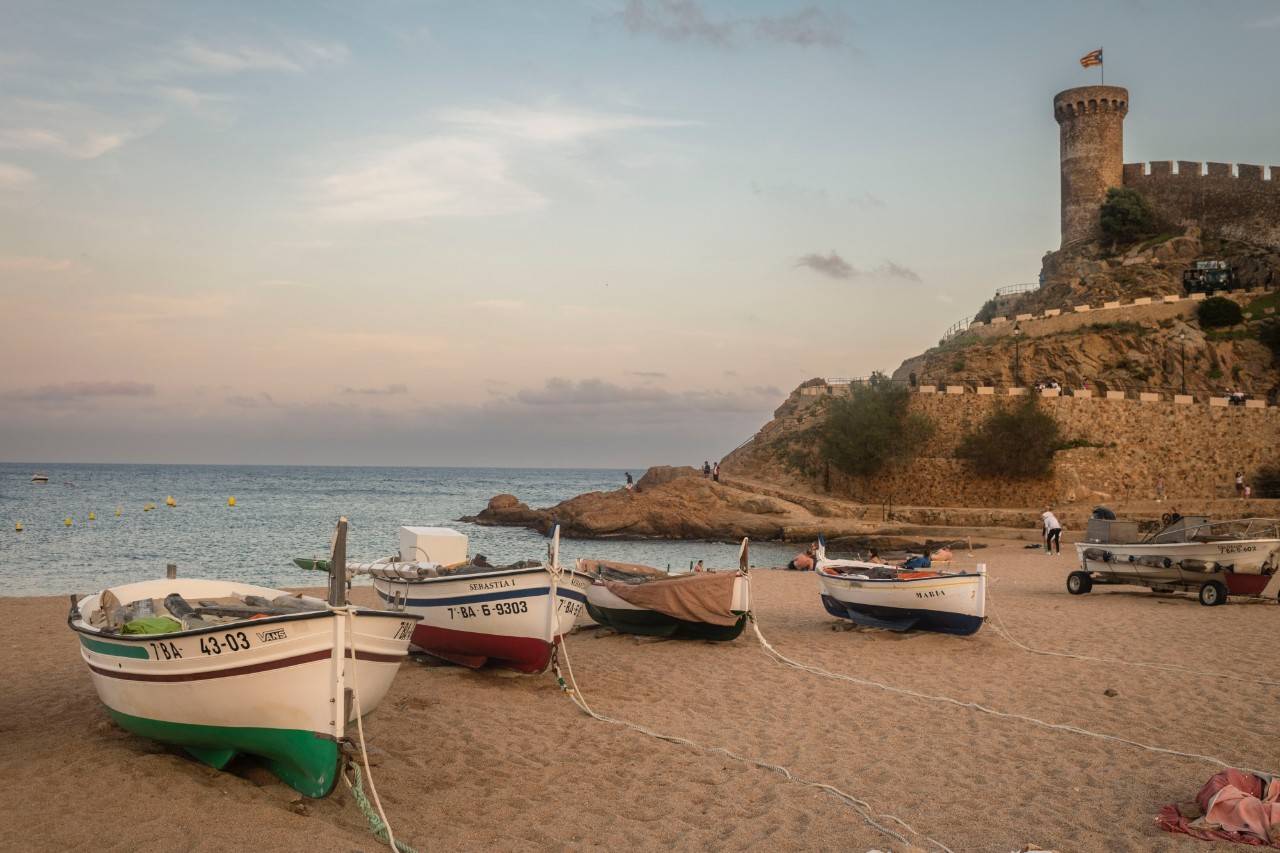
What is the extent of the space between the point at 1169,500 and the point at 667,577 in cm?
3305

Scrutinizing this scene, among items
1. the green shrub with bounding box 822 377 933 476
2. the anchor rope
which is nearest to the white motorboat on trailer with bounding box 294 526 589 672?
the anchor rope

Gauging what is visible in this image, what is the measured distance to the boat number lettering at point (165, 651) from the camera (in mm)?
7188

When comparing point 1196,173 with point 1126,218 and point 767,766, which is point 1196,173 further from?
point 767,766

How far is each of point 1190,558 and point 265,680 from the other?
51.9ft

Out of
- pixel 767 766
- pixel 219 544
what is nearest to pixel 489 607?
pixel 767 766

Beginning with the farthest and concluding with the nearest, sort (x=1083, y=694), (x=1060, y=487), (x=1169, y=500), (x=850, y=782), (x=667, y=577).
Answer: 1. (x=1060, y=487)
2. (x=1169, y=500)
3. (x=667, y=577)
4. (x=1083, y=694)
5. (x=850, y=782)

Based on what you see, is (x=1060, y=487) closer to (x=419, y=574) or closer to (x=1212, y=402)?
(x=1212, y=402)

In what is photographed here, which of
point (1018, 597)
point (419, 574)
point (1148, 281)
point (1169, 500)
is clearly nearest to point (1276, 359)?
point (1148, 281)

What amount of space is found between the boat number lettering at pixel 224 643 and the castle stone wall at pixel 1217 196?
2691 inches

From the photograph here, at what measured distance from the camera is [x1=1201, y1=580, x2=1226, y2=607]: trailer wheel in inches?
669

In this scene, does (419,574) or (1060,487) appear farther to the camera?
(1060,487)

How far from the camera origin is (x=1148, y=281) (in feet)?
193

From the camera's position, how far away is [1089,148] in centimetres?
6438

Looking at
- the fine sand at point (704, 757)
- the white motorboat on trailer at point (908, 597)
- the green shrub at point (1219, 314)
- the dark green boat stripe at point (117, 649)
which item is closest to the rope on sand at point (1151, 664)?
the fine sand at point (704, 757)
